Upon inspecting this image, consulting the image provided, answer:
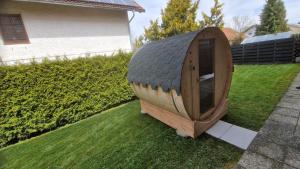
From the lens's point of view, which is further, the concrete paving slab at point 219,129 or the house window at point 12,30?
the house window at point 12,30

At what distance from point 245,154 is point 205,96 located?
4.08 feet

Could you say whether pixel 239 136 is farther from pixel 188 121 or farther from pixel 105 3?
pixel 105 3

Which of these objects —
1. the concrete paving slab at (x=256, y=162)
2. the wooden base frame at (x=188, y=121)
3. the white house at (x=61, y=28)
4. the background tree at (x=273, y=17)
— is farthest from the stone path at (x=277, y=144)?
the background tree at (x=273, y=17)

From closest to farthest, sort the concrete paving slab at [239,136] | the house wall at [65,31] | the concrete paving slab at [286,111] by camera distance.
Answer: the concrete paving slab at [239,136] < the concrete paving slab at [286,111] < the house wall at [65,31]

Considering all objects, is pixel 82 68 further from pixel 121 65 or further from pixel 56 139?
pixel 56 139

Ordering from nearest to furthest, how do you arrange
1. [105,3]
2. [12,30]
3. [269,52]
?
1. [12,30]
2. [105,3]
3. [269,52]

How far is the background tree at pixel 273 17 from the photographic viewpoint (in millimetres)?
23281

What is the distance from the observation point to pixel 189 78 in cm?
259

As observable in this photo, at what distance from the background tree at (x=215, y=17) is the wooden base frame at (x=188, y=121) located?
14.9 meters

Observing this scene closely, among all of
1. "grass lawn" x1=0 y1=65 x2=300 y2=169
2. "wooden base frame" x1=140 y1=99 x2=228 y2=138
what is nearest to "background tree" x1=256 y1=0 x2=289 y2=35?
"grass lawn" x1=0 y1=65 x2=300 y2=169

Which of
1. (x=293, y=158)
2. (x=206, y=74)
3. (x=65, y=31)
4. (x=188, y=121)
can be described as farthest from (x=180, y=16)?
(x=293, y=158)

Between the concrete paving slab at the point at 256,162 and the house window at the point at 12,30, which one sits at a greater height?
the house window at the point at 12,30

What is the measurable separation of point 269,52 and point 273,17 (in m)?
21.0

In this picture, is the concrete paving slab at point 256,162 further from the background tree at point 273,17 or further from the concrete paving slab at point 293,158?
the background tree at point 273,17
